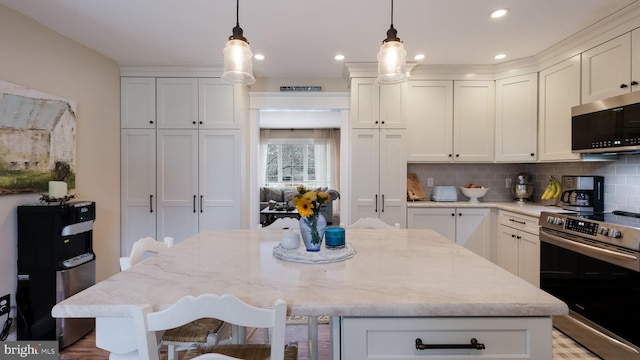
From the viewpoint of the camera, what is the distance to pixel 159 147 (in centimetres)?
335

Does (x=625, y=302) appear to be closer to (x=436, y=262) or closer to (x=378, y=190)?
(x=436, y=262)

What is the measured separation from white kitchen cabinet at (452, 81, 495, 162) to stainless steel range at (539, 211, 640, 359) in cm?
111

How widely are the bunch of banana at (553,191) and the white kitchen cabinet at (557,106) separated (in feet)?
0.97

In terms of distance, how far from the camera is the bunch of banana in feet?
10.2

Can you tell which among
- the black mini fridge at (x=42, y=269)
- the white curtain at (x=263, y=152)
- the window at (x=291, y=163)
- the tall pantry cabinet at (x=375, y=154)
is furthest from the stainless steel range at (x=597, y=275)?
the white curtain at (x=263, y=152)

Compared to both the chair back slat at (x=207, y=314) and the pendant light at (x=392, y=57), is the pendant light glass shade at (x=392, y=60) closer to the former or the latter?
the pendant light at (x=392, y=57)

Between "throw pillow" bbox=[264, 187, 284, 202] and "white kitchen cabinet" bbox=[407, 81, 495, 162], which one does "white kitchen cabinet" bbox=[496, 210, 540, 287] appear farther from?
"throw pillow" bbox=[264, 187, 284, 202]

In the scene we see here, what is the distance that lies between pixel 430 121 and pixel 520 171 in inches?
51.4

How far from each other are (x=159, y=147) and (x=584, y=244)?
386 cm

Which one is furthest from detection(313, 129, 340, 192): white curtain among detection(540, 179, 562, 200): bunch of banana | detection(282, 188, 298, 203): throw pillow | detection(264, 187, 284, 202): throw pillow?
detection(540, 179, 562, 200): bunch of banana

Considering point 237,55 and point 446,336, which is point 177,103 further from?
point 446,336

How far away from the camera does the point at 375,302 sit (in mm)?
900

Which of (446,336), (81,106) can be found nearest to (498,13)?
(446,336)

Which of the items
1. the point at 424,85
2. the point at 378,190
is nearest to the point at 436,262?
the point at 378,190
